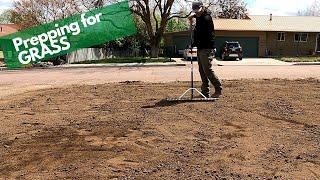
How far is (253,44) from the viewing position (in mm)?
43938

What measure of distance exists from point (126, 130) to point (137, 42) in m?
41.4

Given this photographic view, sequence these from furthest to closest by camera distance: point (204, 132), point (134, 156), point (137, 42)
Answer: point (137, 42) < point (204, 132) < point (134, 156)

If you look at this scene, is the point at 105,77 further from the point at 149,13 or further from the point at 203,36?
the point at 149,13

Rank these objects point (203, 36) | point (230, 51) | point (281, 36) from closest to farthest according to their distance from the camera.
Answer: point (203, 36) < point (230, 51) < point (281, 36)

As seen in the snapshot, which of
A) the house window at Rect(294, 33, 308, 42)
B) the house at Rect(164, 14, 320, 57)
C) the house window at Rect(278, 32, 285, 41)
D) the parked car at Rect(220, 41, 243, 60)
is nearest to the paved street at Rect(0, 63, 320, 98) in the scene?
the parked car at Rect(220, 41, 243, 60)

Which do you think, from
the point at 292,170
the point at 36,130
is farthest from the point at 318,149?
the point at 36,130

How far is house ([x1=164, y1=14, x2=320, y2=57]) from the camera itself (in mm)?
43281

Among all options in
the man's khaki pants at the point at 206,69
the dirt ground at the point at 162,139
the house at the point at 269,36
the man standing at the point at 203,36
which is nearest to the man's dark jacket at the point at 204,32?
the man standing at the point at 203,36

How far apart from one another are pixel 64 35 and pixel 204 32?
28.6 m

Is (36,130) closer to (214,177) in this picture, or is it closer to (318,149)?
(214,177)

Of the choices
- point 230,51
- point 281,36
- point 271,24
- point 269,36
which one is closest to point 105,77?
point 230,51

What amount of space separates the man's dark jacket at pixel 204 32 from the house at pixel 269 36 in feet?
113

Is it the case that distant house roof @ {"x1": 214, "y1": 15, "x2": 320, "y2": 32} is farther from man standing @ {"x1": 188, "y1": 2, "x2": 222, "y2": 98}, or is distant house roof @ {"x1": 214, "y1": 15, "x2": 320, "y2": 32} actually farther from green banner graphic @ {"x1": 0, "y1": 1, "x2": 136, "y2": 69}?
man standing @ {"x1": 188, "y1": 2, "x2": 222, "y2": 98}

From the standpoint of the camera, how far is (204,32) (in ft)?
28.0
